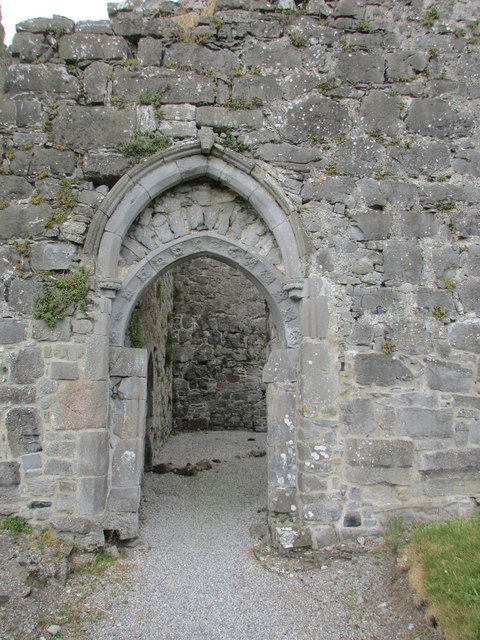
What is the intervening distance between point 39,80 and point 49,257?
1.65 meters

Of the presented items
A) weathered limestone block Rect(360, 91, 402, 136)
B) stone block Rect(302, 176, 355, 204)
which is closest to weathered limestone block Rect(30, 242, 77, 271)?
stone block Rect(302, 176, 355, 204)

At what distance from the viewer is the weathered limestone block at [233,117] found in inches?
184

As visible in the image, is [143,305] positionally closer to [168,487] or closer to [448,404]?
[168,487]

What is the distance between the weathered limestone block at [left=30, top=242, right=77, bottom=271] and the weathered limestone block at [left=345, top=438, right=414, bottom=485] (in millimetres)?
2960

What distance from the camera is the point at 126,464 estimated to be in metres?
4.52

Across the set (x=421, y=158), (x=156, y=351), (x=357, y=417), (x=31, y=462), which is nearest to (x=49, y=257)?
(x=31, y=462)

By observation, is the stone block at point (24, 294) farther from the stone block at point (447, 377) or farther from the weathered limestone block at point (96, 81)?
the stone block at point (447, 377)

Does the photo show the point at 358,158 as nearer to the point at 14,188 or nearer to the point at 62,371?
the point at 14,188

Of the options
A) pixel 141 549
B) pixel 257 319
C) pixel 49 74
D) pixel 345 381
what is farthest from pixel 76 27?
pixel 257 319

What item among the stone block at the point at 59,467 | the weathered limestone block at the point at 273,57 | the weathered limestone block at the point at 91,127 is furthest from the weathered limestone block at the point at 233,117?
the stone block at the point at 59,467

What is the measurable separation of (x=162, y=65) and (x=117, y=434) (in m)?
3.46

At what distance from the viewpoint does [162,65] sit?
4703mm

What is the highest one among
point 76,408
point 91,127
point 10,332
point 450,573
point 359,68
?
point 359,68

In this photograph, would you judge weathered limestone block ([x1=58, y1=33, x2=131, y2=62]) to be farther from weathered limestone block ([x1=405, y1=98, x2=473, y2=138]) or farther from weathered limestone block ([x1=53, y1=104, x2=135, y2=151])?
weathered limestone block ([x1=405, y1=98, x2=473, y2=138])
